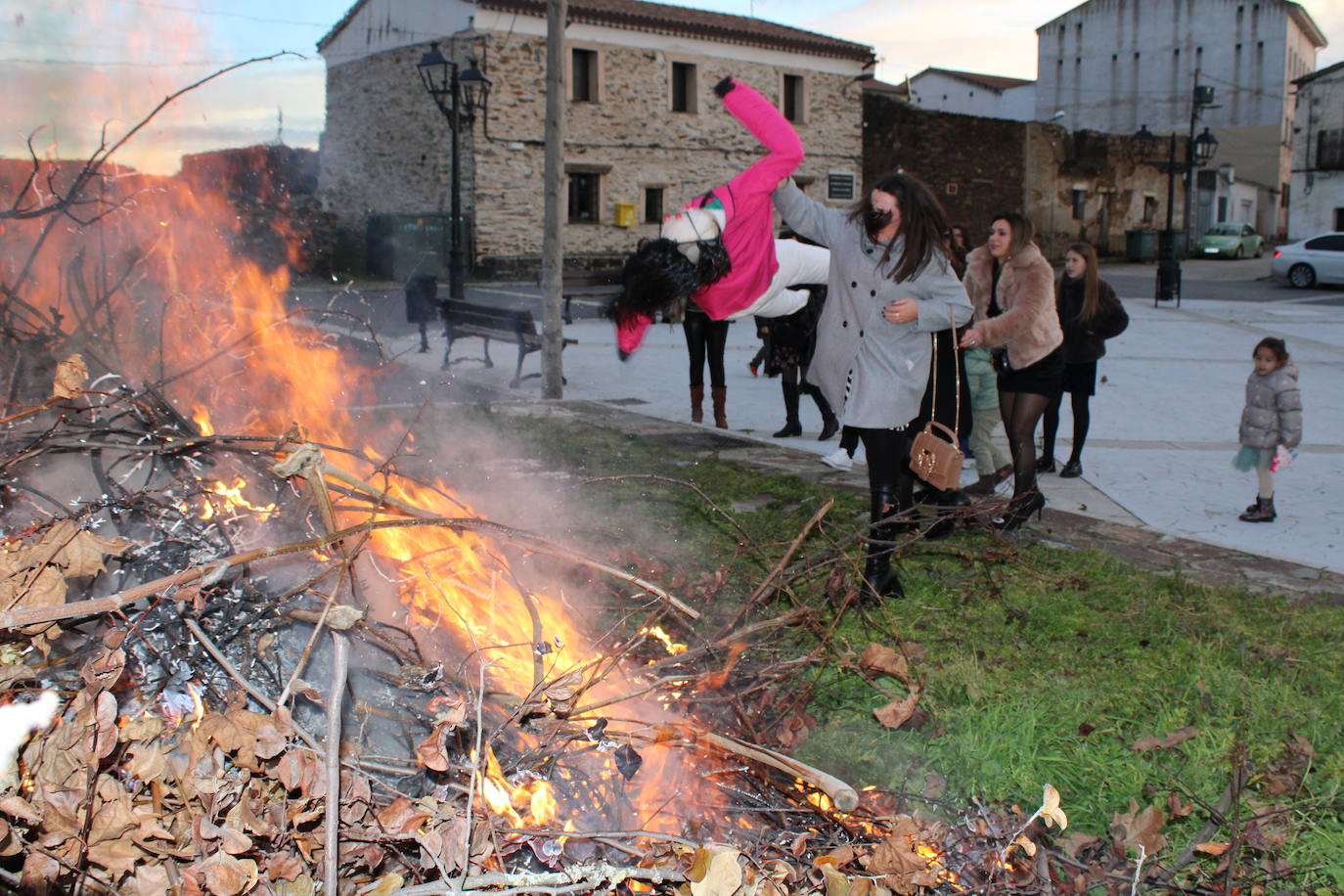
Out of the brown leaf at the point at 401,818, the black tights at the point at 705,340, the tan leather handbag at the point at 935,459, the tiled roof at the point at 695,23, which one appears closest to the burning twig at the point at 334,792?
the brown leaf at the point at 401,818

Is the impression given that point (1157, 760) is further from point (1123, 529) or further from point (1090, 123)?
point (1090, 123)

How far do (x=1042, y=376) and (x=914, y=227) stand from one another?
1.73 metres

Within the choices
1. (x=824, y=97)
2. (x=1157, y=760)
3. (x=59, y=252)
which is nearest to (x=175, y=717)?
(x=1157, y=760)

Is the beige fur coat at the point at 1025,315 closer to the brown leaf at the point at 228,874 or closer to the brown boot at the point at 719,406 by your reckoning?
the brown boot at the point at 719,406

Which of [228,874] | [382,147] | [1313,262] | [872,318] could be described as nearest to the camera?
[228,874]

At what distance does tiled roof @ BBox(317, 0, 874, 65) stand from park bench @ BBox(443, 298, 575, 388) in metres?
16.6

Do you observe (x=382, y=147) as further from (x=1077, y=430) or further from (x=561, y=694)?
(x=561, y=694)

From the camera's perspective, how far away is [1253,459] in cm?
596

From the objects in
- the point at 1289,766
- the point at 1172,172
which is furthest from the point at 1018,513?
the point at 1172,172

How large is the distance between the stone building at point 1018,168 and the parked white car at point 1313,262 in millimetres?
8581

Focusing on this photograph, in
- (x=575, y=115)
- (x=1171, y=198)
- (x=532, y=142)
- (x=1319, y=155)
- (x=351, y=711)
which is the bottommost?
(x=351, y=711)

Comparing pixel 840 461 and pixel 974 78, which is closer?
pixel 840 461

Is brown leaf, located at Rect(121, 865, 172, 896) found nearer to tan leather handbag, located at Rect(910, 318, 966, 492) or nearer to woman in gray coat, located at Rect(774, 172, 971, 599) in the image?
woman in gray coat, located at Rect(774, 172, 971, 599)

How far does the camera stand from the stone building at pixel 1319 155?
45.7 metres
